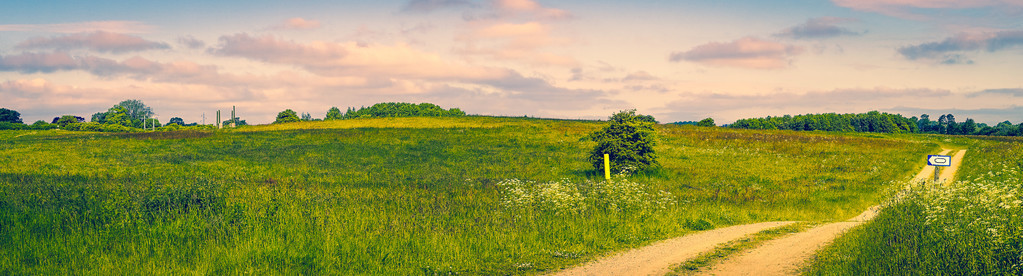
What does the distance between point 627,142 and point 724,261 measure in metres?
18.5

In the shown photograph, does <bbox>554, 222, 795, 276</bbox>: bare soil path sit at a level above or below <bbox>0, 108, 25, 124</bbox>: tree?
below

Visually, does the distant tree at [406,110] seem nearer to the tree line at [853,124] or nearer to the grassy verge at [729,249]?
the tree line at [853,124]

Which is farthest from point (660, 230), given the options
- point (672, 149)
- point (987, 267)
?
point (672, 149)

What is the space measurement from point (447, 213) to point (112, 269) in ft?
22.9

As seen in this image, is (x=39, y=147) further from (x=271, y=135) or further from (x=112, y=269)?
(x=112, y=269)

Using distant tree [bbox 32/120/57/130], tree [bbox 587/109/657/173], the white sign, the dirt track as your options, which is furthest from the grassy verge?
distant tree [bbox 32/120/57/130]

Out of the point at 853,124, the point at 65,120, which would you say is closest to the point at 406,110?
the point at 65,120

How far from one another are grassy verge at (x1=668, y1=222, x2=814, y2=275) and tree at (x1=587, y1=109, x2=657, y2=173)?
13.9 m

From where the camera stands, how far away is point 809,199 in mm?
21234

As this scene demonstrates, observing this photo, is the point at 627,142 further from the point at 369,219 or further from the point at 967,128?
the point at 967,128

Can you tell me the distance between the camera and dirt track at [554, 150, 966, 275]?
9406 millimetres

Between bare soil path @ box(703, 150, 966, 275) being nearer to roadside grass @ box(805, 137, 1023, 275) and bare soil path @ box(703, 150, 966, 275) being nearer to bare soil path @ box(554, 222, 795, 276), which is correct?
roadside grass @ box(805, 137, 1023, 275)

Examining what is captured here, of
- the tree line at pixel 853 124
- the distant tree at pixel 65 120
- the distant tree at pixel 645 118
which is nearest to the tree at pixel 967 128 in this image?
the tree line at pixel 853 124

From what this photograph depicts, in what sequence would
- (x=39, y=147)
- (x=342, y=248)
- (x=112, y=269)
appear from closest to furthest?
(x=112, y=269), (x=342, y=248), (x=39, y=147)
